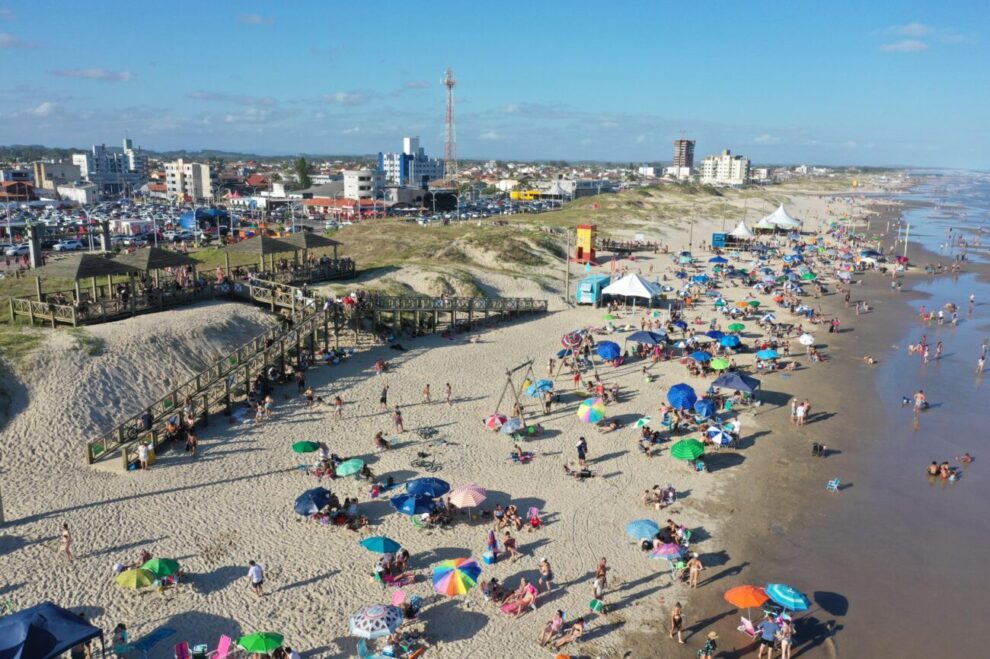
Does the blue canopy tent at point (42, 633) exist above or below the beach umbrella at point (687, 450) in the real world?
above

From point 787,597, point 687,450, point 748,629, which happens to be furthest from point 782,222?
point 748,629

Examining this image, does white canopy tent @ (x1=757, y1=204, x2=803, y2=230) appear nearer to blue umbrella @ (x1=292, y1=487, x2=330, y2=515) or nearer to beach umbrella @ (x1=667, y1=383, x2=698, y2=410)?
beach umbrella @ (x1=667, y1=383, x2=698, y2=410)

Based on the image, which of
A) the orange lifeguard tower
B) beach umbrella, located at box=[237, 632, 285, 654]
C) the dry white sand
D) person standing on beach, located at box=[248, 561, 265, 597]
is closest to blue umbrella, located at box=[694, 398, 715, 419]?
the dry white sand

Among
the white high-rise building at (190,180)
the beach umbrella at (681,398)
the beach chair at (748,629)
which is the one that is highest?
the white high-rise building at (190,180)

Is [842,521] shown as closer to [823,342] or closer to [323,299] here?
[823,342]

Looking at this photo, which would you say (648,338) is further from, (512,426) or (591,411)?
(512,426)

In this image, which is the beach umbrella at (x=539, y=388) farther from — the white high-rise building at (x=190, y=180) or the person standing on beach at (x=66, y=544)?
the white high-rise building at (x=190, y=180)

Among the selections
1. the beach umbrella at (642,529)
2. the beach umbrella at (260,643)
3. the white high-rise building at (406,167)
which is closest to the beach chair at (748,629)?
Answer: the beach umbrella at (642,529)
